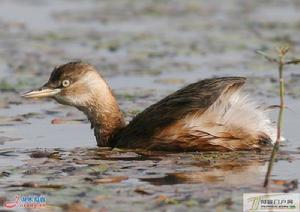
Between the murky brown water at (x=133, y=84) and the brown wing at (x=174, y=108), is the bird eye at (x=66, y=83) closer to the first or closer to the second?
the murky brown water at (x=133, y=84)

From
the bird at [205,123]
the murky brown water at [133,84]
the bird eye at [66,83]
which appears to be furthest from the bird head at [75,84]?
the bird at [205,123]

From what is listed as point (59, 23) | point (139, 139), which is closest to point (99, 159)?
point (139, 139)

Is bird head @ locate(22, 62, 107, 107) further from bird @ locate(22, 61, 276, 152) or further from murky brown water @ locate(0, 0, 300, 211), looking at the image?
bird @ locate(22, 61, 276, 152)

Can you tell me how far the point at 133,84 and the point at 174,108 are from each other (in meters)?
3.78

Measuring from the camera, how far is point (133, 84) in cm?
1326

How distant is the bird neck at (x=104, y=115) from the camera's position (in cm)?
1026

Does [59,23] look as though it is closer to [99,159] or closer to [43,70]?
[43,70]

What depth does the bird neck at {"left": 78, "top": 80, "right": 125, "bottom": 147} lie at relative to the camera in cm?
1026

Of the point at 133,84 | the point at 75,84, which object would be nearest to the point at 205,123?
the point at 75,84

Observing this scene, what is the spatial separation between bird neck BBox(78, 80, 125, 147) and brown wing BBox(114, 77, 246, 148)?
0.48 metres

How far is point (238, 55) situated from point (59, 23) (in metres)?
4.52

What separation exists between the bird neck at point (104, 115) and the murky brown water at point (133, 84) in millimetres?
191

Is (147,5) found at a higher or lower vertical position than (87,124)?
higher

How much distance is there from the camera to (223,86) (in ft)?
31.1
